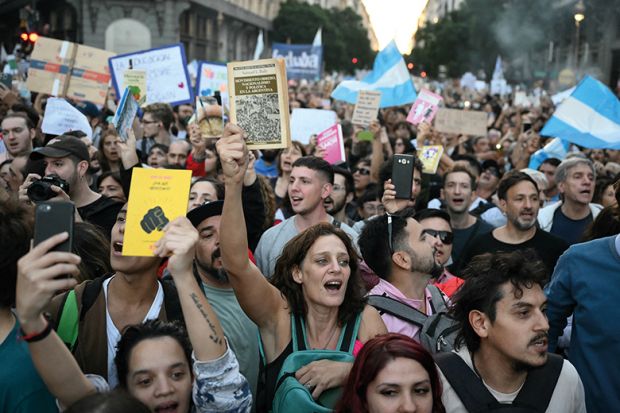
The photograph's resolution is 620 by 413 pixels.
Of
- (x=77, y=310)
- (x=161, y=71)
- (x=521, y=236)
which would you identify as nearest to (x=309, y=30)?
(x=161, y=71)

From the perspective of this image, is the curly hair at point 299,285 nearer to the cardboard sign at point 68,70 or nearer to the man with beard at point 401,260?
the man with beard at point 401,260

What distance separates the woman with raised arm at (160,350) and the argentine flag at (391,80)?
1051 centimetres

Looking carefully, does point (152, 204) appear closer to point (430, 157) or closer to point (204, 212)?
point (204, 212)

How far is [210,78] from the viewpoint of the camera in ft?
42.5

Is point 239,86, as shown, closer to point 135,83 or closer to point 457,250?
point 457,250

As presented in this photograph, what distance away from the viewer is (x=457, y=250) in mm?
6973

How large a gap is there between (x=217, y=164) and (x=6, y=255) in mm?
5767

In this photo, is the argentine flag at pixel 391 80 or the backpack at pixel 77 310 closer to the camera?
the backpack at pixel 77 310

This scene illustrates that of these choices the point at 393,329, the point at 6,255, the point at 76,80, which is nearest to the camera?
the point at 6,255

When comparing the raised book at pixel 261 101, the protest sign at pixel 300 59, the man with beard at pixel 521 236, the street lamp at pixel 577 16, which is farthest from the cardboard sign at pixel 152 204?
the street lamp at pixel 577 16

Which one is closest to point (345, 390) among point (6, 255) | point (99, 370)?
point (99, 370)

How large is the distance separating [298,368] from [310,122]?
740cm

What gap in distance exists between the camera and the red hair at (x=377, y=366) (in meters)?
3.13

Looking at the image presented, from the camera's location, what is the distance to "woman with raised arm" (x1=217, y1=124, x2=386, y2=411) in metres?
3.51
